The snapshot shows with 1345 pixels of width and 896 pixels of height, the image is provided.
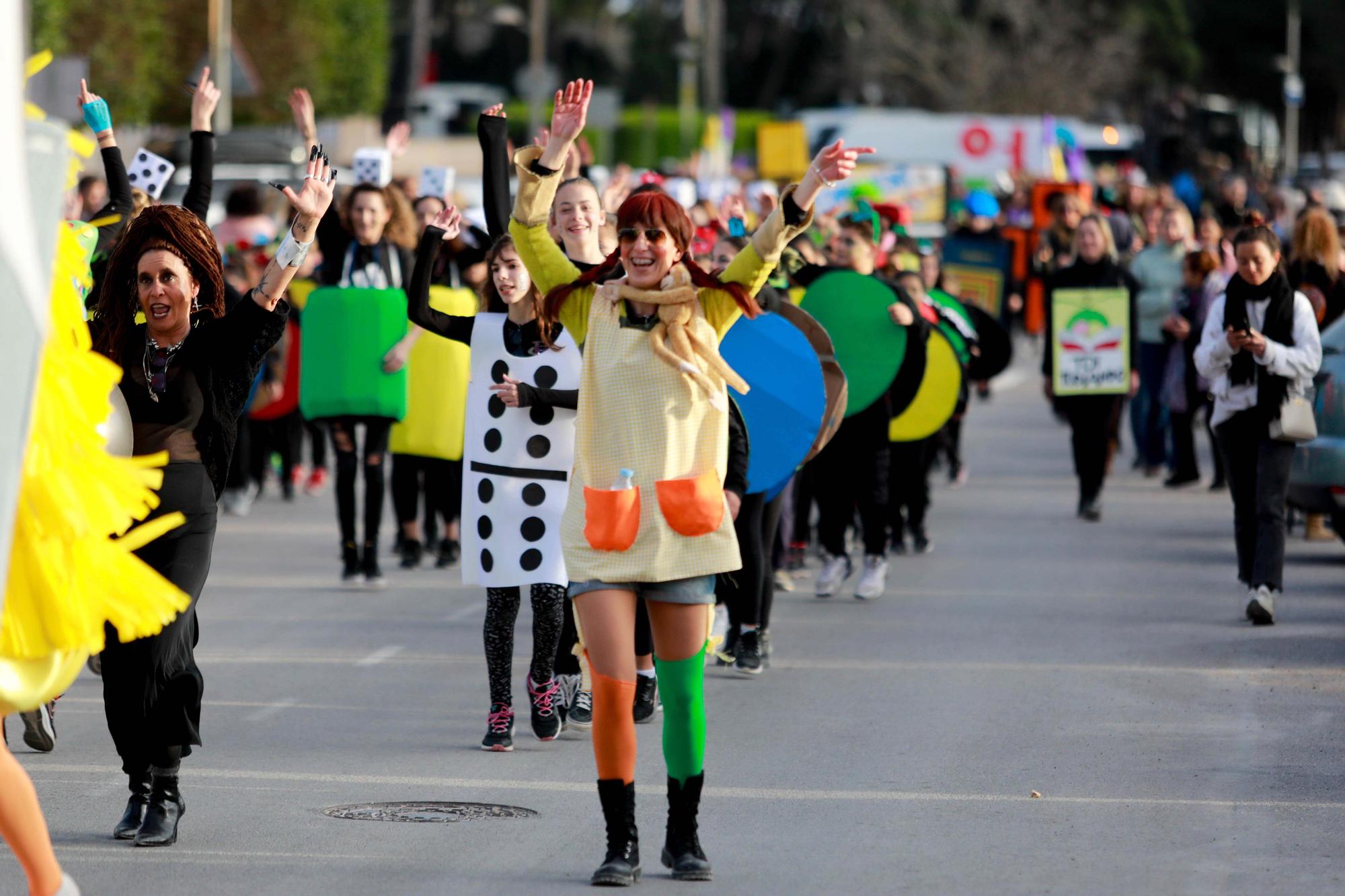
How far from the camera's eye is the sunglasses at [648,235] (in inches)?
237

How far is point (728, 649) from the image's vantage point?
31.6ft

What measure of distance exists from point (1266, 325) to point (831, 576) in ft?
8.23

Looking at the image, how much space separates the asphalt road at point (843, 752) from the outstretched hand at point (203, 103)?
213cm

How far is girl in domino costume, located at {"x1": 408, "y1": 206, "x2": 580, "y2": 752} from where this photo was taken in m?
7.91

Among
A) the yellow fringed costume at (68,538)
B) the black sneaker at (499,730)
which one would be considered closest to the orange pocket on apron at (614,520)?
the yellow fringed costume at (68,538)

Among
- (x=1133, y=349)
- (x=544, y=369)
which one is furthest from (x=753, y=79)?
(x=544, y=369)

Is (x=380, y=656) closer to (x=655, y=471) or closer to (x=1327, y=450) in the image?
(x=655, y=471)

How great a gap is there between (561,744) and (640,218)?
8.49 ft

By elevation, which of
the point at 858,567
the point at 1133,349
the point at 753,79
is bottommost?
the point at 858,567

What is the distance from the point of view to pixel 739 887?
19.5 ft

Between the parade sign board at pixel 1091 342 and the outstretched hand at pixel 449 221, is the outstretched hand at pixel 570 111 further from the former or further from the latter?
the parade sign board at pixel 1091 342

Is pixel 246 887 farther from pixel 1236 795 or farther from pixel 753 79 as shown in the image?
pixel 753 79

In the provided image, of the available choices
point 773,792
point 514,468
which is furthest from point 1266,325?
point 773,792

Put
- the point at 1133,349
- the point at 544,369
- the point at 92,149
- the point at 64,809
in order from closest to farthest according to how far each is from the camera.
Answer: the point at 92,149
the point at 64,809
the point at 544,369
the point at 1133,349
